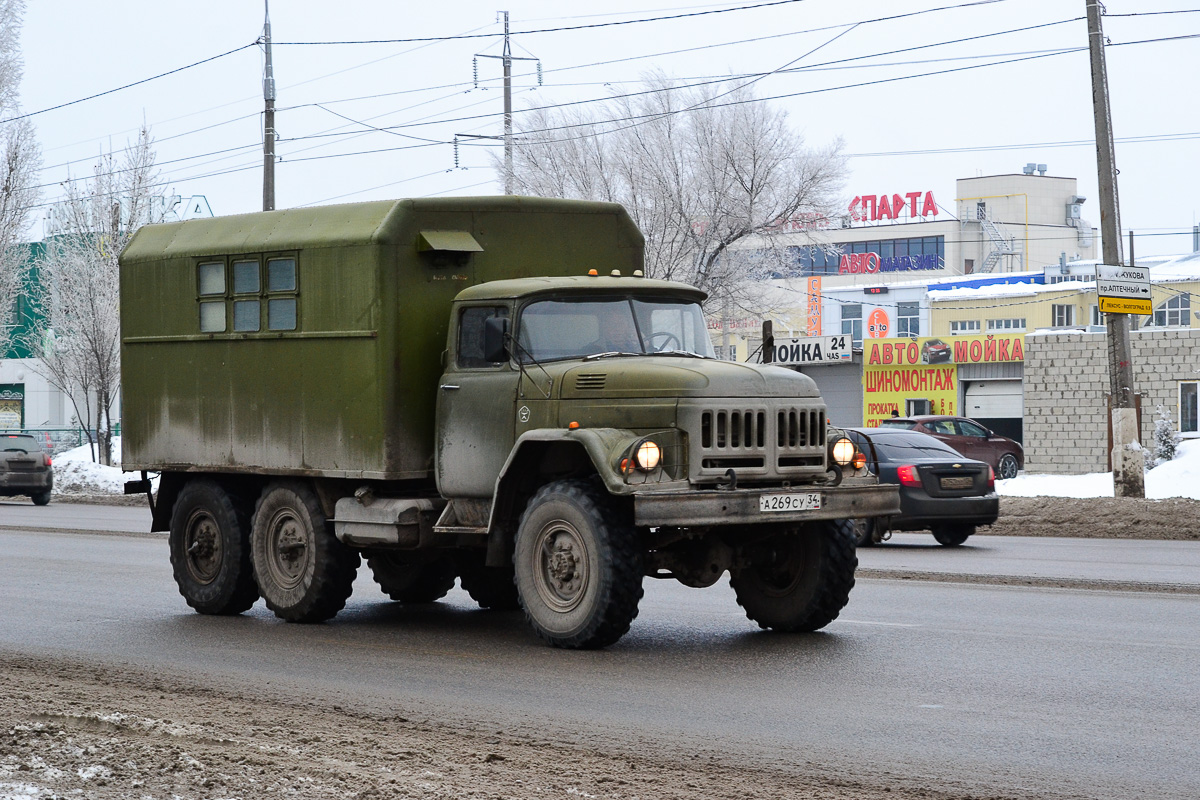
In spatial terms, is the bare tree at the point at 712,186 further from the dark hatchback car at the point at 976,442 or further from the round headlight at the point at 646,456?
the round headlight at the point at 646,456

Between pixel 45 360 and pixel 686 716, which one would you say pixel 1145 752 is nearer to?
pixel 686 716

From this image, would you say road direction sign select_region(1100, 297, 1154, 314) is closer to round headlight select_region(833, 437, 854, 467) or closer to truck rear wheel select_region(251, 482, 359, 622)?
round headlight select_region(833, 437, 854, 467)

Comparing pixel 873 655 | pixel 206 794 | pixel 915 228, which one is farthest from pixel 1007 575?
pixel 915 228

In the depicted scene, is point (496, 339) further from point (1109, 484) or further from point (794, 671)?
point (1109, 484)

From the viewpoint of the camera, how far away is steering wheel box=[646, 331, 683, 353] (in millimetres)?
11367

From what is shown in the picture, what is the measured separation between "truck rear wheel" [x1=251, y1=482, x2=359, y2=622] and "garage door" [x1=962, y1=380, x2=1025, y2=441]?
47.2 metres

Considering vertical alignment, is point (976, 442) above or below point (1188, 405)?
below

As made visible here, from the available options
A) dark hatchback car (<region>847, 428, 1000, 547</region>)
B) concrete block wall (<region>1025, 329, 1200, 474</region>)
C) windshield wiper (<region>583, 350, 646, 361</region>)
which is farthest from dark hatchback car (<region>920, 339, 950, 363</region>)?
windshield wiper (<region>583, 350, 646, 361</region>)

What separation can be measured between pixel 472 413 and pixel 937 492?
1030 cm

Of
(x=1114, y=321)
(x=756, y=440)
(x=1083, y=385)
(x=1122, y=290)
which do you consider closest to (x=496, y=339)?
(x=756, y=440)

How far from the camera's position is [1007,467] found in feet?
133

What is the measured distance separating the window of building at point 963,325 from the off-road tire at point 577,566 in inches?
2996

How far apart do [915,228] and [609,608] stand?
344 ft

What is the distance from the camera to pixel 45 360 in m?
58.1
